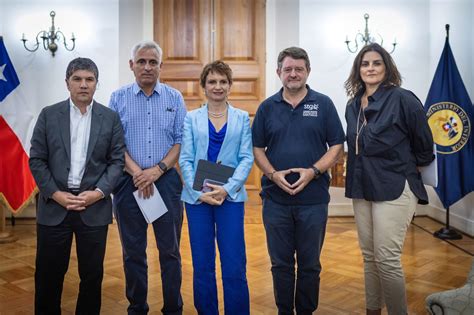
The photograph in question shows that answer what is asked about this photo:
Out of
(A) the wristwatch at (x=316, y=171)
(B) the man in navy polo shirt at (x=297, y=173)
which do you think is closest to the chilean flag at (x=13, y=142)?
(B) the man in navy polo shirt at (x=297, y=173)

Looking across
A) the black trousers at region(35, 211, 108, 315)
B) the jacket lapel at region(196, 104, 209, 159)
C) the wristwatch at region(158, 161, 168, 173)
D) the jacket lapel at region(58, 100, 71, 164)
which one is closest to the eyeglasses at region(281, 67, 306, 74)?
the jacket lapel at region(196, 104, 209, 159)

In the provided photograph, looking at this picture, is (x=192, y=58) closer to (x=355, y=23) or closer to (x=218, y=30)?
(x=218, y=30)

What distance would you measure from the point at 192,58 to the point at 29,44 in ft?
5.89

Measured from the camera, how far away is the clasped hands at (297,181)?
222 cm

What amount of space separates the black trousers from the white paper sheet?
0.20m

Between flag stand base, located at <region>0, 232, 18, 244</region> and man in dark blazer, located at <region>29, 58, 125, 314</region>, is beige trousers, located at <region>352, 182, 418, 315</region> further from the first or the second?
flag stand base, located at <region>0, 232, 18, 244</region>

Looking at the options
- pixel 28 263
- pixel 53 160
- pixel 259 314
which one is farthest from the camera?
pixel 28 263

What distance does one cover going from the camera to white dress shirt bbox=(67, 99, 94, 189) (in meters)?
2.21

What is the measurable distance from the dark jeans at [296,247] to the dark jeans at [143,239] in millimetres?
497

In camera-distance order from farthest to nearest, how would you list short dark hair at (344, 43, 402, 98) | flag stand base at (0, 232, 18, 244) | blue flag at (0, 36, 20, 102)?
blue flag at (0, 36, 20, 102)
flag stand base at (0, 232, 18, 244)
short dark hair at (344, 43, 402, 98)

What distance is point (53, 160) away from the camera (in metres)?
2.19

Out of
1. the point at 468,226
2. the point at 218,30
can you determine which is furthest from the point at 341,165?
the point at 218,30

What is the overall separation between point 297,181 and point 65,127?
1.11 m

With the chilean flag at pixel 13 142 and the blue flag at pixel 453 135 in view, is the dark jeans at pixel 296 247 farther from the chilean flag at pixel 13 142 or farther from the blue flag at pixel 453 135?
the chilean flag at pixel 13 142
